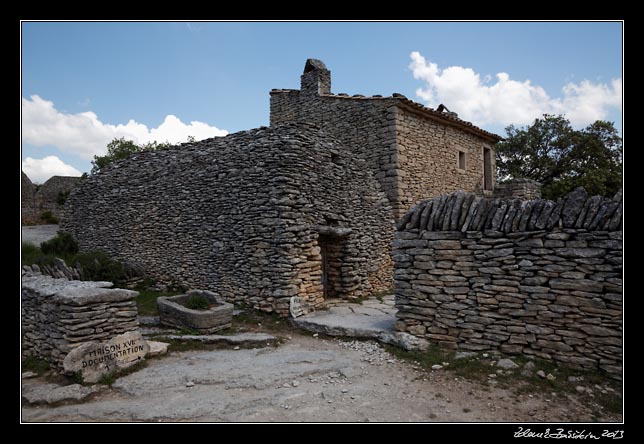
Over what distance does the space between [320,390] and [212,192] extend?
650cm

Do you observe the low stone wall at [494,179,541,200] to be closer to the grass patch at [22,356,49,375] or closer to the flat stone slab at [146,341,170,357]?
the flat stone slab at [146,341,170,357]

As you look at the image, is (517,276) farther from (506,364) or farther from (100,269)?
(100,269)

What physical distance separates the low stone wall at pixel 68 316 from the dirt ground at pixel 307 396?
61cm

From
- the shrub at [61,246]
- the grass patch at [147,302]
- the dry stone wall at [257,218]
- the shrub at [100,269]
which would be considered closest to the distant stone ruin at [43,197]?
the shrub at [61,246]

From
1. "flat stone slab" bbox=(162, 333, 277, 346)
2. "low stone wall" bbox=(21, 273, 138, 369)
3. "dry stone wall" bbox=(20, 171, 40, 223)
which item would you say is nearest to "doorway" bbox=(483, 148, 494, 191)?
"flat stone slab" bbox=(162, 333, 277, 346)

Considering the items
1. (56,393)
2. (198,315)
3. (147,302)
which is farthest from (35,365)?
(147,302)

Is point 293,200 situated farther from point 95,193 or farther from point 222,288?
point 95,193

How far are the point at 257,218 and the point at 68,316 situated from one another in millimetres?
4272

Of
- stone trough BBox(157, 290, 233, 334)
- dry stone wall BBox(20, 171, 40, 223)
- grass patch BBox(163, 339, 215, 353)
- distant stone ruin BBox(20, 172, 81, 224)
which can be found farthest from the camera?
distant stone ruin BBox(20, 172, 81, 224)

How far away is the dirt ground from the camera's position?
14.3 feet

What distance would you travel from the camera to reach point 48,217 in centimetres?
2022

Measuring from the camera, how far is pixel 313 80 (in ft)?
48.6

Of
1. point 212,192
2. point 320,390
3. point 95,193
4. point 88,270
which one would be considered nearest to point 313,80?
point 212,192

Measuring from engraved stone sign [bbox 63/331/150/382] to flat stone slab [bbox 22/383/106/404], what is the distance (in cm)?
24
